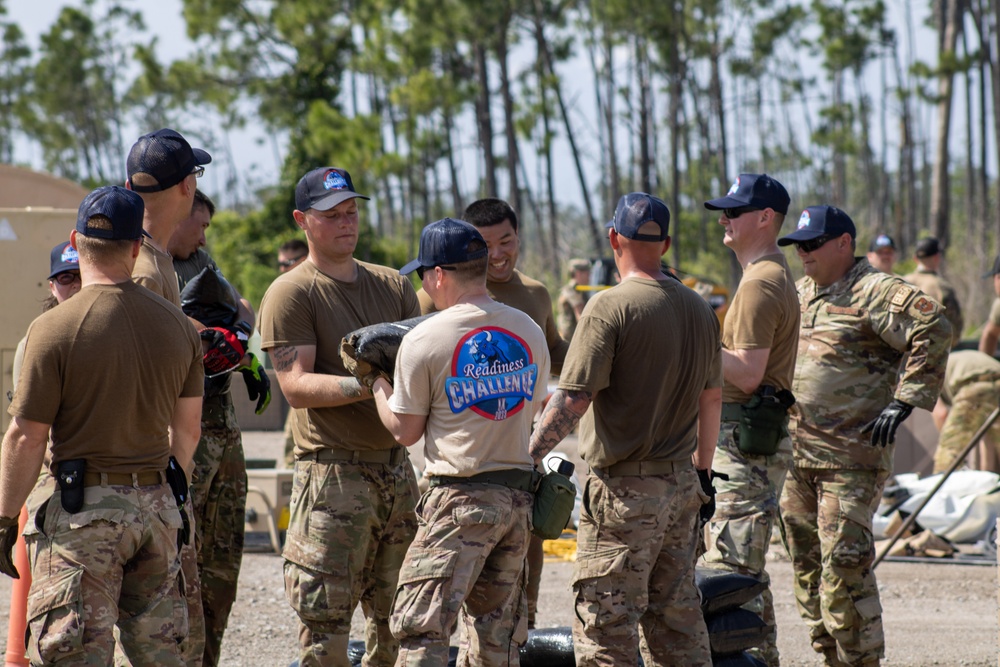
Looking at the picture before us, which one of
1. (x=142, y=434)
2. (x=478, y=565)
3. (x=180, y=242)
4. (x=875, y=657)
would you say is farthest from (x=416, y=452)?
(x=875, y=657)

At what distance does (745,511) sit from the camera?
5.01 m

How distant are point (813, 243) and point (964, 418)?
5.10m

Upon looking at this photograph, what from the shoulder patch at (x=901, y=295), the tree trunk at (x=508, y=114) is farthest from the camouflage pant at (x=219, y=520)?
the tree trunk at (x=508, y=114)

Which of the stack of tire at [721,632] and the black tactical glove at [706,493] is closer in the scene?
the black tactical glove at [706,493]

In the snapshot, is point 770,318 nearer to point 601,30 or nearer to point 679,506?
point 679,506

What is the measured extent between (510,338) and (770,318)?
1570 millimetres

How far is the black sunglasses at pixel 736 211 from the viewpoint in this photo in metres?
5.16

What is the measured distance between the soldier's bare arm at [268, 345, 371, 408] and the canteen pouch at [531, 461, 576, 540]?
2.52 feet

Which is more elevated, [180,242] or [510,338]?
[180,242]

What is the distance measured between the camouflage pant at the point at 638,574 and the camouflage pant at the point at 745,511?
0.61 meters

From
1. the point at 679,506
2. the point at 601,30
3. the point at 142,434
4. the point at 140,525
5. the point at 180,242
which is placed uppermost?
the point at 601,30

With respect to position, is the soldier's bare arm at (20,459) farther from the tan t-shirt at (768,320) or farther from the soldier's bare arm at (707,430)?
the tan t-shirt at (768,320)

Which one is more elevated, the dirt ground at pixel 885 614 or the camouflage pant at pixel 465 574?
the camouflage pant at pixel 465 574

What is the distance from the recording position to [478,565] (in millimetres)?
3869
